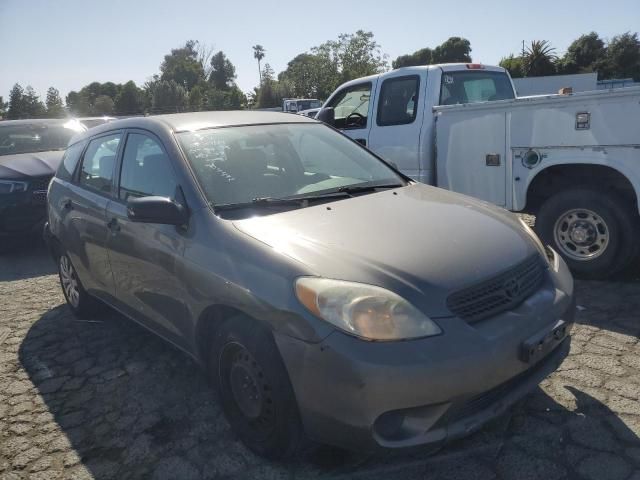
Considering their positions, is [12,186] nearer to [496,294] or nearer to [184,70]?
[496,294]

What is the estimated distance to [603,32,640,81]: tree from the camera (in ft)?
153

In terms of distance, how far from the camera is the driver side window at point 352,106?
671 cm

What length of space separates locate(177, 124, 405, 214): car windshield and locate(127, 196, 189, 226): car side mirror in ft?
0.63

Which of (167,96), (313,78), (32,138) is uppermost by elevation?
(313,78)

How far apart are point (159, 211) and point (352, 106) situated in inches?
185

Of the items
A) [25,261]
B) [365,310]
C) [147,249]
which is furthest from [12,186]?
[365,310]

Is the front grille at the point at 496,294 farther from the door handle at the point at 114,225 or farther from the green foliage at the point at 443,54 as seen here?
the green foliage at the point at 443,54

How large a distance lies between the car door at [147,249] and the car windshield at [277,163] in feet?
0.78

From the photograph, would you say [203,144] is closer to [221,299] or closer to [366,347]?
[221,299]

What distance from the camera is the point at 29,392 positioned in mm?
3455

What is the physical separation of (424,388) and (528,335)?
584 mm

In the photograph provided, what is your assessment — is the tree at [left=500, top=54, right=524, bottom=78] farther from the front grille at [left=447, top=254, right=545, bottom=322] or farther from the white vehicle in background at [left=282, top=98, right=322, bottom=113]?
the front grille at [left=447, top=254, right=545, bottom=322]

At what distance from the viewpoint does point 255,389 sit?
97.1 inches

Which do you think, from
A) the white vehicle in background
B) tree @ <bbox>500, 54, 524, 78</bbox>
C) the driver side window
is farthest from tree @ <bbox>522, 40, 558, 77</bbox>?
the driver side window
